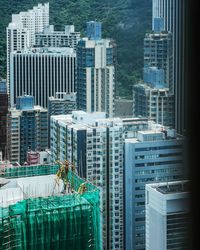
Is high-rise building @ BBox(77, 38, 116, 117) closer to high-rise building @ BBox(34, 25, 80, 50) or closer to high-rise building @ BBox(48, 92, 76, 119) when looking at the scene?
high-rise building @ BBox(48, 92, 76, 119)

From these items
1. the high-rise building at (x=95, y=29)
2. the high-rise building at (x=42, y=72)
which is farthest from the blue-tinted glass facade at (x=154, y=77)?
the high-rise building at (x=42, y=72)

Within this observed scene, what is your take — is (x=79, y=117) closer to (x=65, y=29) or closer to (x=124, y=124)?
(x=124, y=124)

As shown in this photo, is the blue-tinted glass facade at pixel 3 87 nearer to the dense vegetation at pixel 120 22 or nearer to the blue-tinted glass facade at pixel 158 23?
the dense vegetation at pixel 120 22

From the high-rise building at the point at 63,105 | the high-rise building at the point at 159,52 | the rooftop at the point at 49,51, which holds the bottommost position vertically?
the high-rise building at the point at 63,105

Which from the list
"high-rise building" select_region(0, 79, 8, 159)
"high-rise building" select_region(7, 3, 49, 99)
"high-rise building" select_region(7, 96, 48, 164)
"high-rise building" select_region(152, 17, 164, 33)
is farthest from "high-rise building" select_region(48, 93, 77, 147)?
"high-rise building" select_region(152, 17, 164, 33)

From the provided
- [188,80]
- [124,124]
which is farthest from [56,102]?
[188,80]
